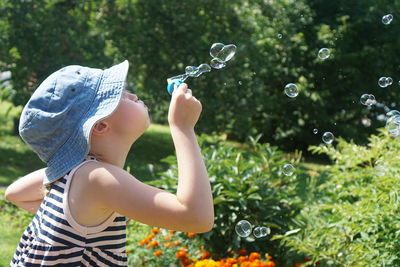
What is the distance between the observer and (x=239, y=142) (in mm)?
10609

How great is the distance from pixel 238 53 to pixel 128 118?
6306mm

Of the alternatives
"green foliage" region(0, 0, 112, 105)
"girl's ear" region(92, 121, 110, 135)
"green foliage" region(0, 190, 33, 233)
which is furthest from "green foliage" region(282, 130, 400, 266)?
"green foliage" region(0, 0, 112, 105)

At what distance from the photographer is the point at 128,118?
1.79 metres

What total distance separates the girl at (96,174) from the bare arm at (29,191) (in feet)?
0.65

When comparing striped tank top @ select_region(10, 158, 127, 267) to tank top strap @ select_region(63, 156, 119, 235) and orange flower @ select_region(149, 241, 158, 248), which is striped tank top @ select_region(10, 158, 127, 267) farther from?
orange flower @ select_region(149, 241, 158, 248)

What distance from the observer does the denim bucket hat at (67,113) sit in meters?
1.75

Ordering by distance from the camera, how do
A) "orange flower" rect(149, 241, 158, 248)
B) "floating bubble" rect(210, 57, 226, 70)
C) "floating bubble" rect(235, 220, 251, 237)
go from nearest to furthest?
"floating bubble" rect(210, 57, 226, 70), "floating bubble" rect(235, 220, 251, 237), "orange flower" rect(149, 241, 158, 248)

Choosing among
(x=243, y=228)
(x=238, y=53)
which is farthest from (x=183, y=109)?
(x=238, y=53)

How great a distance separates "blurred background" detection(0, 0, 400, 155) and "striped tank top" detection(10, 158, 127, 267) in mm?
5567

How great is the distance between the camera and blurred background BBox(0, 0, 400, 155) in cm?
723

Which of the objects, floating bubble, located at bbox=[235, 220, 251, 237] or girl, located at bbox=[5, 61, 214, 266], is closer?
girl, located at bbox=[5, 61, 214, 266]

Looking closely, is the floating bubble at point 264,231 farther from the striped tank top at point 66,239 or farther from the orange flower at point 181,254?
the striped tank top at point 66,239

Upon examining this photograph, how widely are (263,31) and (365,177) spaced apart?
525 centimetres

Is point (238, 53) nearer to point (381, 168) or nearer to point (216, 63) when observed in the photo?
point (381, 168)
